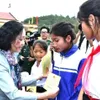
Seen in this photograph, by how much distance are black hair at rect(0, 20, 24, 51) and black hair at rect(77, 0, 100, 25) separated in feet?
2.05

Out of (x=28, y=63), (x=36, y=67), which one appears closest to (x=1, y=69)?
(x=36, y=67)

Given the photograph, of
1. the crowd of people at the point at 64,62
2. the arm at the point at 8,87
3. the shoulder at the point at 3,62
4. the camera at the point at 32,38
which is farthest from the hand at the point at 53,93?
the camera at the point at 32,38

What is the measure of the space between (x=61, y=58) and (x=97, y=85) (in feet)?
2.56

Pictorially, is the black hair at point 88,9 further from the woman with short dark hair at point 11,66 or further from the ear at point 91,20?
the woman with short dark hair at point 11,66

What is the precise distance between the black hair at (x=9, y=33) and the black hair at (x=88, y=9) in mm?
624

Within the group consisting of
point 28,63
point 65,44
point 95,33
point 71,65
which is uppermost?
point 95,33

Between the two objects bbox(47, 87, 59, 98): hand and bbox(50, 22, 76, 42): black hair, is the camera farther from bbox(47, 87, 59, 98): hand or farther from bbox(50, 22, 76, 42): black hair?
bbox(47, 87, 59, 98): hand

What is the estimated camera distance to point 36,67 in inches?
149

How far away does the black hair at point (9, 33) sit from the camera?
2.16 meters

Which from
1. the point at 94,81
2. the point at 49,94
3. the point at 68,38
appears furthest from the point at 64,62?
the point at 94,81

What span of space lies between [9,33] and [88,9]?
0.73m

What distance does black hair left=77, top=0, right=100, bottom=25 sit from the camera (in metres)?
1.66

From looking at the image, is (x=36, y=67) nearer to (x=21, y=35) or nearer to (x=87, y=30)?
(x=21, y=35)

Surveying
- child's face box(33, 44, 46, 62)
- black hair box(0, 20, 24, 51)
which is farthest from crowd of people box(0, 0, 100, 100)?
child's face box(33, 44, 46, 62)
